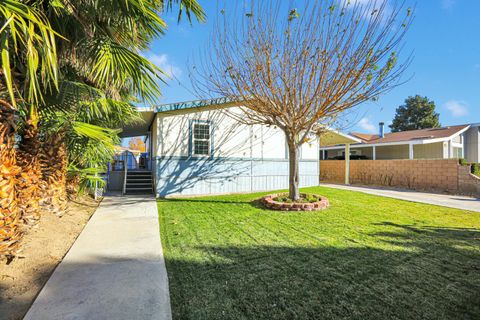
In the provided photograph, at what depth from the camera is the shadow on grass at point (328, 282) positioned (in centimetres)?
246

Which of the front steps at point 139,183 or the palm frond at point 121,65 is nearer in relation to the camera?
the palm frond at point 121,65

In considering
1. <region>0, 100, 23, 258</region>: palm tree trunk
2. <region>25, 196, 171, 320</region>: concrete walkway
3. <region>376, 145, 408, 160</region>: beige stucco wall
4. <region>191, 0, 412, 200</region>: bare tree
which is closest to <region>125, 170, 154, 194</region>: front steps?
<region>25, 196, 171, 320</region>: concrete walkway

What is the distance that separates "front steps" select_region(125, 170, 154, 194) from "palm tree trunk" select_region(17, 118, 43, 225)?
6538 millimetres

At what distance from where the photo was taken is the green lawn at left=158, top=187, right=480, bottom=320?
99.0 inches

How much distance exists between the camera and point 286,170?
41.4 ft

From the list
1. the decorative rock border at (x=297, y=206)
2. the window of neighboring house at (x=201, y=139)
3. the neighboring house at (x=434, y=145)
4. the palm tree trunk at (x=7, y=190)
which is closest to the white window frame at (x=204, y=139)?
the window of neighboring house at (x=201, y=139)

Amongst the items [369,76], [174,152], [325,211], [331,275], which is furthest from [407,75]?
[174,152]

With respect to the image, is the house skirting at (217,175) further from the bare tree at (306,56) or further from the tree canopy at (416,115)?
the tree canopy at (416,115)

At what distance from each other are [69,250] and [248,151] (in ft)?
27.0

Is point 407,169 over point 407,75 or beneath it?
beneath

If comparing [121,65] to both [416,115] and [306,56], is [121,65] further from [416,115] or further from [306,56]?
[416,115]

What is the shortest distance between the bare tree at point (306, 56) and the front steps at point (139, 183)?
6362mm

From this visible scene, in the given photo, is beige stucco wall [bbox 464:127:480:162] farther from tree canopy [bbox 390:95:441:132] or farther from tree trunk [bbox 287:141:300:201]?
tree trunk [bbox 287:141:300:201]

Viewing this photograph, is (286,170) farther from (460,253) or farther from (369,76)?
(460,253)
